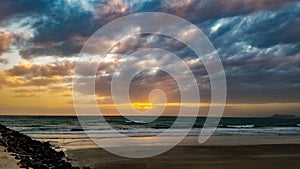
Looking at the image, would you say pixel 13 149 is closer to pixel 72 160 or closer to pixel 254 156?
pixel 72 160

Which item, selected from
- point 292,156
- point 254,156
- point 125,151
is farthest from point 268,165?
point 125,151

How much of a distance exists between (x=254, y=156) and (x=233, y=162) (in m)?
2.89

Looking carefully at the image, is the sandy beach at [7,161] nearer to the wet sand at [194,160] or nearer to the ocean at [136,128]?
the wet sand at [194,160]

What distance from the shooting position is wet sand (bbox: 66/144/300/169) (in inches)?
647

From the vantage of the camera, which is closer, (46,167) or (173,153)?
(46,167)

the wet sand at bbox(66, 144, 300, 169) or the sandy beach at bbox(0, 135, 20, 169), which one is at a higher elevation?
the sandy beach at bbox(0, 135, 20, 169)

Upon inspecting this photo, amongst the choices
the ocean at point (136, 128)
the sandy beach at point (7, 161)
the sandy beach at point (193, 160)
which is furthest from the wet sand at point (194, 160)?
the ocean at point (136, 128)

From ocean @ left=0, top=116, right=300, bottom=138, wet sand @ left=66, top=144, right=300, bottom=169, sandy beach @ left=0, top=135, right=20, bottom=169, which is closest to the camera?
sandy beach @ left=0, top=135, right=20, bottom=169

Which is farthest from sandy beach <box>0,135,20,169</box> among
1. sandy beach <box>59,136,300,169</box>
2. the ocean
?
the ocean

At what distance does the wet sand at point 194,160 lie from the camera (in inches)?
647

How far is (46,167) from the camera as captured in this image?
46.8 ft

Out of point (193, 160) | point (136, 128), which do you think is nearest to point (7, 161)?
point (193, 160)

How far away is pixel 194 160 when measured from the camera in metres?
18.2

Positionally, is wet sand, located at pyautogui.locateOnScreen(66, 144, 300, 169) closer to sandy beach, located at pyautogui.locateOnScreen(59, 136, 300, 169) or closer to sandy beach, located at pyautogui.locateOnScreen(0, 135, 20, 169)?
sandy beach, located at pyautogui.locateOnScreen(59, 136, 300, 169)
